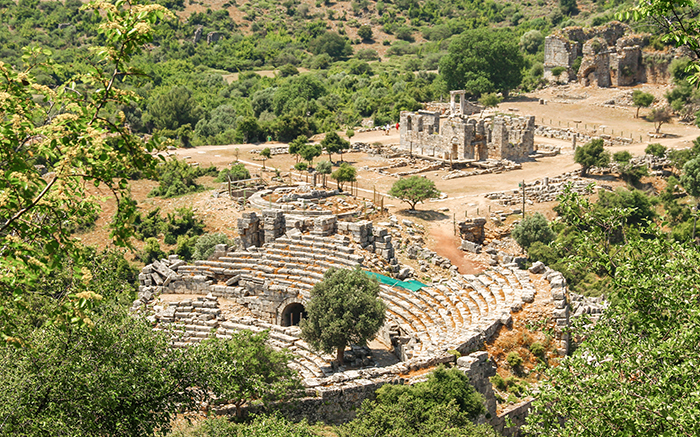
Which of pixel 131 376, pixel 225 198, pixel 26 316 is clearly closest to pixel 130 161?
pixel 131 376

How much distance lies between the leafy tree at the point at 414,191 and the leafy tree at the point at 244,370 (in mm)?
23463

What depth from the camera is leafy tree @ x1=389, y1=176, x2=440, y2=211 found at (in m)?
46.7

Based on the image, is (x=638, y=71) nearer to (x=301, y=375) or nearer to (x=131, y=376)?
(x=301, y=375)

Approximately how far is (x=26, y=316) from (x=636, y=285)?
1188cm

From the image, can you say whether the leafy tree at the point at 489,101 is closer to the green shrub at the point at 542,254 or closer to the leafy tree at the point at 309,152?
the leafy tree at the point at 309,152

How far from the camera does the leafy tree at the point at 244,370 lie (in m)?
16.7

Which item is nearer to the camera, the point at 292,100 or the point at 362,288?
the point at 362,288

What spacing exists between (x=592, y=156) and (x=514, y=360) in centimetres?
3333

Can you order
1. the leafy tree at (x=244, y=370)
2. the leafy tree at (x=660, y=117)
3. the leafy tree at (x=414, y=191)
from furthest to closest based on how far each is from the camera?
the leafy tree at (x=660, y=117) → the leafy tree at (x=414, y=191) → the leafy tree at (x=244, y=370)

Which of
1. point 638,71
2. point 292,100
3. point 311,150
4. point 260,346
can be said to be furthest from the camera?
point 292,100

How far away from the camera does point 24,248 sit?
10703 mm

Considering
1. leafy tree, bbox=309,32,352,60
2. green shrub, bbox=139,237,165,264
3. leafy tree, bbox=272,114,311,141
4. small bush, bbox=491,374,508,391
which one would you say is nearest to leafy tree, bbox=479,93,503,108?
leafy tree, bbox=272,114,311,141

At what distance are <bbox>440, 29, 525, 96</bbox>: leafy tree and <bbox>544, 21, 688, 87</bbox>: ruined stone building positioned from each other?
4864 mm

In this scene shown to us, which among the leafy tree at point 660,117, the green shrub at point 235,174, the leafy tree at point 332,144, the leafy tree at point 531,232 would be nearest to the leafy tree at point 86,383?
the leafy tree at point 531,232
